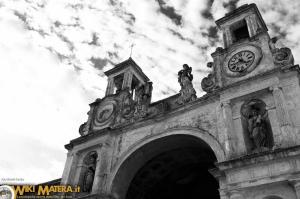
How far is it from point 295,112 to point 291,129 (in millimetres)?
710

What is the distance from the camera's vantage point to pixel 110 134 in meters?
15.4

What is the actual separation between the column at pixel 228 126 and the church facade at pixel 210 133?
0.04 meters

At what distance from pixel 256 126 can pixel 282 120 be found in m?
0.97

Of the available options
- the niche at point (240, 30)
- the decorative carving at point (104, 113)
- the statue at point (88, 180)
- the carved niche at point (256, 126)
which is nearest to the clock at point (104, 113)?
the decorative carving at point (104, 113)

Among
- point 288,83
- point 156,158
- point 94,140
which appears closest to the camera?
point 288,83

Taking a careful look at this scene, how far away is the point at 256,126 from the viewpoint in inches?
436

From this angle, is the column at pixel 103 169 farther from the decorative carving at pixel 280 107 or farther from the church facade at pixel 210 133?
the decorative carving at pixel 280 107

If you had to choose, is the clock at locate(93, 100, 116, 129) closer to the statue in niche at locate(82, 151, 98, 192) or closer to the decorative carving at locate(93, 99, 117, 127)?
the decorative carving at locate(93, 99, 117, 127)

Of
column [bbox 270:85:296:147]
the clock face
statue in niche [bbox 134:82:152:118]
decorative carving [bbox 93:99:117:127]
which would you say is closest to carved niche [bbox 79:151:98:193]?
decorative carving [bbox 93:99:117:127]

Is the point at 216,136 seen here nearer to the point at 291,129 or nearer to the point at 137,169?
the point at 291,129

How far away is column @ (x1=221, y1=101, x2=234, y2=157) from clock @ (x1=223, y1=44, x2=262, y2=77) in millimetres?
1532

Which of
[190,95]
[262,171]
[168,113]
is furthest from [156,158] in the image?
[262,171]

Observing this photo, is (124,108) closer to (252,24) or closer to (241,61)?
(241,61)

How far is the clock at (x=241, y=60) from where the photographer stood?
41.4ft
